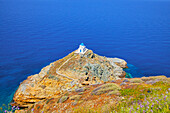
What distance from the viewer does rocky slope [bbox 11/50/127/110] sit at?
3666cm

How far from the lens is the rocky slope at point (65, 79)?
36.7 m

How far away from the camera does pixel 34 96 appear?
3659 centimetres

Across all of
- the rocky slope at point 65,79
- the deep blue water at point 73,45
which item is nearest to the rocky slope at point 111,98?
the rocky slope at point 65,79

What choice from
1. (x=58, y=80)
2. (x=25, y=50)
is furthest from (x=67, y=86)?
(x=25, y=50)

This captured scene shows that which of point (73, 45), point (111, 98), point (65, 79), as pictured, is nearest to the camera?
point (111, 98)

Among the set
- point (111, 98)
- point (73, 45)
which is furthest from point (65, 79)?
point (73, 45)

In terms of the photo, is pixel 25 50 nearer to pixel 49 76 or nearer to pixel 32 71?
pixel 32 71

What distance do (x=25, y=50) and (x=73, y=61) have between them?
32801 mm

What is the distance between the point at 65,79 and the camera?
40594 millimetres

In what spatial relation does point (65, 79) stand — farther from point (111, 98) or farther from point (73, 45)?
point (73, 45)

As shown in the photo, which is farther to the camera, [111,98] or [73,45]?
[73,45]

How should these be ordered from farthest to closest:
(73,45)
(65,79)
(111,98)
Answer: (73,45) → (65,79) → (111,98)

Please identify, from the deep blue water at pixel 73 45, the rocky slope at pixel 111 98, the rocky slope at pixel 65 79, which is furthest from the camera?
the deep blue water at pixel 73 45

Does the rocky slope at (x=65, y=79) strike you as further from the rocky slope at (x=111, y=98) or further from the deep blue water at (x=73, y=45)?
the rocky slope at (x=111, y=98)
